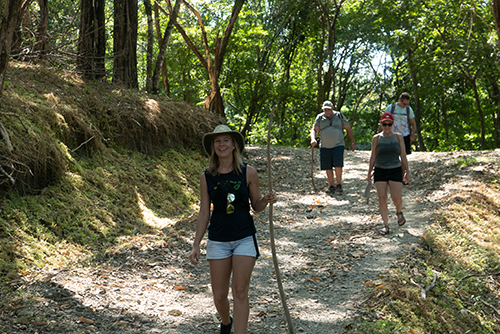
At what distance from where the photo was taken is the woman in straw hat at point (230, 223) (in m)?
3.79

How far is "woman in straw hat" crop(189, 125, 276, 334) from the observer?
379cm

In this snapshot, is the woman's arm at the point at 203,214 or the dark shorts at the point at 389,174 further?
the dark shorts at the point at 389,174

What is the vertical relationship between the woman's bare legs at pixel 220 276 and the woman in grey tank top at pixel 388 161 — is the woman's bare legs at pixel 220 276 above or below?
below

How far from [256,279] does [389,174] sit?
3.15m

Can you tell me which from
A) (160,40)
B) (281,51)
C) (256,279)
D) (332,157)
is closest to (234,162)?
(256,279)

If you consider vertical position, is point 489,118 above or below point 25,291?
above

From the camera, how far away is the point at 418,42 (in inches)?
887

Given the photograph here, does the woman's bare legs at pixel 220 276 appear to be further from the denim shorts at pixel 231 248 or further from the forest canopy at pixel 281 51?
the forest canopy at pixel 281 51

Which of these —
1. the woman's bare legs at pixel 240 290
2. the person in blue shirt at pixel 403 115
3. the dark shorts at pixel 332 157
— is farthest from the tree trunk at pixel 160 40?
the woman's bare legs at pixel 240 290

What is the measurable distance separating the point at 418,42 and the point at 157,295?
835 inches

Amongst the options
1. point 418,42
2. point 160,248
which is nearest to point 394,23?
point 418,42

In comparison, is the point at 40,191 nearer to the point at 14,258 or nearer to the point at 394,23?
the point at 14,258

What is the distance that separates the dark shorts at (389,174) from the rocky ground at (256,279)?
1.06m

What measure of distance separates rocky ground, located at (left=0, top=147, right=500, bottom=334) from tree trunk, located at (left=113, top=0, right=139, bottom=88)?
19.6ft
